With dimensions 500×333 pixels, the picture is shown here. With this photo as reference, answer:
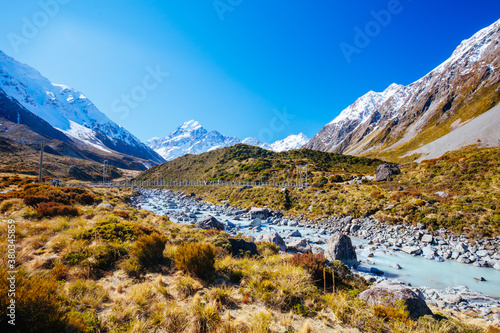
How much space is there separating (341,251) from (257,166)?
204 ft

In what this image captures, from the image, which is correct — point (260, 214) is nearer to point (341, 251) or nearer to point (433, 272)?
point (341, 251)

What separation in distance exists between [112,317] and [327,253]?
12122 mm

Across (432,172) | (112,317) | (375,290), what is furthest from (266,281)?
(432,172)

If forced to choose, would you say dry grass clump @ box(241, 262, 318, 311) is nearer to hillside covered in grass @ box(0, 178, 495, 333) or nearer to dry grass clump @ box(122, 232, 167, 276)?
hillside covered in grass @ box(0, 178, 495, 333)

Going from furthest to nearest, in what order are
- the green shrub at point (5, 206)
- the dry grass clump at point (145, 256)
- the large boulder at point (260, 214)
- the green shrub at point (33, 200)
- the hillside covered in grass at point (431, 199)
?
the large boulder at point (260, 214)
the hillside covered in grass at point (431, 199)
the green shrub at point (33, 200)
the green shrub at point (5, 206)
the dry grass clump at point (145, 256)

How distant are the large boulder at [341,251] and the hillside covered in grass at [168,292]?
4.06 metres

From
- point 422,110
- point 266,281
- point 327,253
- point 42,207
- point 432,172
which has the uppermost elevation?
point 422,110

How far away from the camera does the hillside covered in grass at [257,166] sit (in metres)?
64.4

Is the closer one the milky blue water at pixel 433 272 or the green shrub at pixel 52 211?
the milky blue water at pixel 433 272

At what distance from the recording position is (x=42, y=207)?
1167 cm

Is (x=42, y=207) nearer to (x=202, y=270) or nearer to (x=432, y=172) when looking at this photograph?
(x=202, y=270)

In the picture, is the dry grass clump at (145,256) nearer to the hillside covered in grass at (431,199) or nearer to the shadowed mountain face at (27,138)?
the hillside covered in grass at (431,199)

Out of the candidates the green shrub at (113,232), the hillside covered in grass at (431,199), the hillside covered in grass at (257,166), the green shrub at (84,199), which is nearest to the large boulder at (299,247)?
the green shrub at (113,232)

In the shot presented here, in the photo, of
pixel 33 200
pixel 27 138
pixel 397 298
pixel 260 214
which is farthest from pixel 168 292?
pixel 27 138
